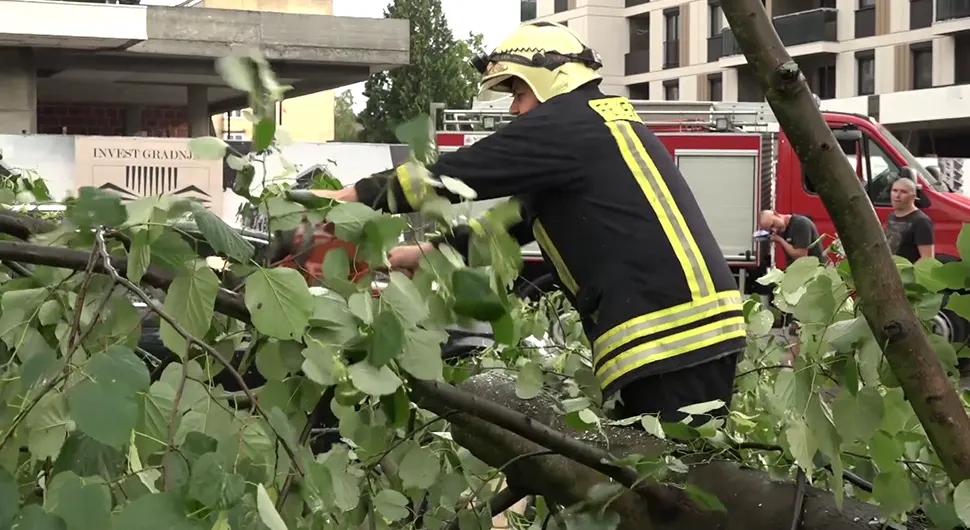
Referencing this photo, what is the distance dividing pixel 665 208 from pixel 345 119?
63.4 m

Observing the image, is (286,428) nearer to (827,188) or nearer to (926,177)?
(827,188)

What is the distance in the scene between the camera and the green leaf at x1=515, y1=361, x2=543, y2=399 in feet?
7.27

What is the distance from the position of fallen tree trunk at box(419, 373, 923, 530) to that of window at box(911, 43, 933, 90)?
35.7 metres

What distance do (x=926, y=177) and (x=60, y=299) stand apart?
13.0m

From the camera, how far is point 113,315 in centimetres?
157

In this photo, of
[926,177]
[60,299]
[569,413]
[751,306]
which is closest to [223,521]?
[60,299]

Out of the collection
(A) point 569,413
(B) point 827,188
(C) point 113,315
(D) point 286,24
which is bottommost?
(A) point 569,413

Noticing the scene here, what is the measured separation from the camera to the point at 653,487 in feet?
5.82

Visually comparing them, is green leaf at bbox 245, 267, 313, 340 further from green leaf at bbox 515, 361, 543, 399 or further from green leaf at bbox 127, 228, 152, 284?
green leaf at bbox 515, 361, 543, 399

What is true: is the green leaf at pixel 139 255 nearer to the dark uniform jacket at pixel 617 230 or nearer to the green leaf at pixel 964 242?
the green leaf at pixel 964 242

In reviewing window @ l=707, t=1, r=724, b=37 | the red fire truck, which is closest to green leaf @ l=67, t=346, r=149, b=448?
the red fire truck

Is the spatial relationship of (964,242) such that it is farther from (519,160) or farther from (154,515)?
(519,160)

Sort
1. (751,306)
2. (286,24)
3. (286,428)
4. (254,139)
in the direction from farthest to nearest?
(286,24), (751,306), (254,139), (286,428)

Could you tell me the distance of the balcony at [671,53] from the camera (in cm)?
4612
